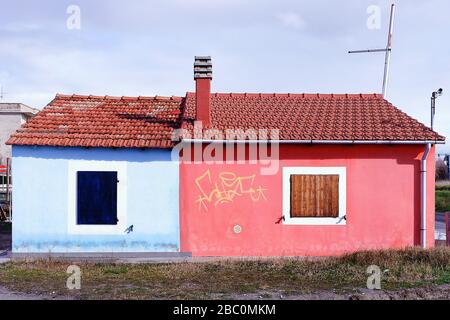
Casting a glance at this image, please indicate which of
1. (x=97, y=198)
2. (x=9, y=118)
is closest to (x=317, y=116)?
(x=97, y=198)

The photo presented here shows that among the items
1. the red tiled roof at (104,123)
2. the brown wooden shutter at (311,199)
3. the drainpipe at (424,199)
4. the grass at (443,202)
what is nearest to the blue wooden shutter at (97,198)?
the red tiled roof at (104,123)

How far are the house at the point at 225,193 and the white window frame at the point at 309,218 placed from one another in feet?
0.08

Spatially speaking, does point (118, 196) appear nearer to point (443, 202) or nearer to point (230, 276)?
A: point (230, 276)

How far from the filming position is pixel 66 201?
1241 centimetres

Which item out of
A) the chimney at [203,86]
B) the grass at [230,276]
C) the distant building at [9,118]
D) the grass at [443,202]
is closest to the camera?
the grass at [230,276]

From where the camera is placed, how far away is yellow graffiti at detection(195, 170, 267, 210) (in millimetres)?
12578

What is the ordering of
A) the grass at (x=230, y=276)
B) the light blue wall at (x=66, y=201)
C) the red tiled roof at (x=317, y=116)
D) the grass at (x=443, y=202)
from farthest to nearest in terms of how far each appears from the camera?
the grass at (x=443, y=202)
the red tiled roof at (x=317, y=116)
the light blue wall at (x=66, y=201)
the grass at (x=230, y=276)

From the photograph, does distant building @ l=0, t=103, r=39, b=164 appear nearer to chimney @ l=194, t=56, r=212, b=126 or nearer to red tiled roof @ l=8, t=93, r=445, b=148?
red tiled roof @ l=8, t=93, r=445, b=148

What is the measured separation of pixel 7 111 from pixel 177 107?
29.7m

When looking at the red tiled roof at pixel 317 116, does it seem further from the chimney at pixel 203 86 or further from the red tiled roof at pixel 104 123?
the red tiled roof at pixel 104 123

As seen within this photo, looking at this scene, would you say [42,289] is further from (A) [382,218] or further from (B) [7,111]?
(B) [7,111]

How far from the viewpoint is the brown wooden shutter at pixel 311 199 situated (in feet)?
41.1
